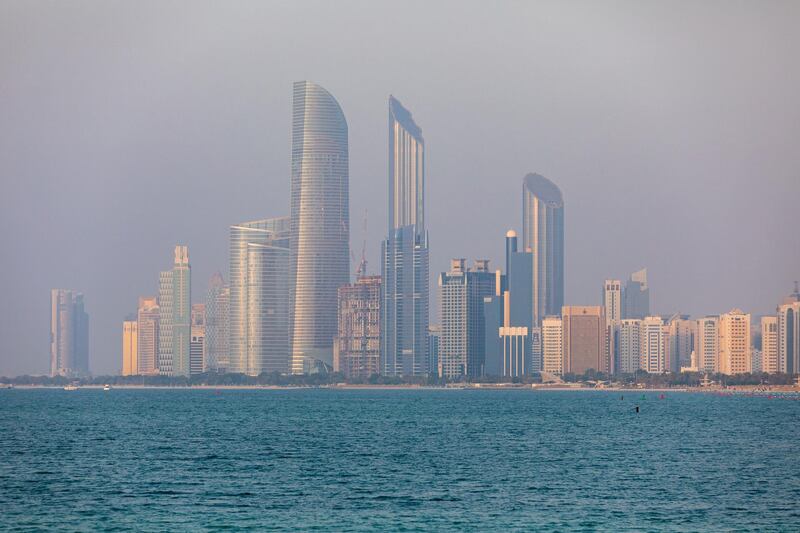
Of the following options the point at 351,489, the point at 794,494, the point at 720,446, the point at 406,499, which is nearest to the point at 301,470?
the point at 351,489

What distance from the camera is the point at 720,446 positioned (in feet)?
447

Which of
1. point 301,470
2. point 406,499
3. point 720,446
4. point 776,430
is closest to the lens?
point 406,499

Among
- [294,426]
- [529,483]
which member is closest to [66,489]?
[529,483]

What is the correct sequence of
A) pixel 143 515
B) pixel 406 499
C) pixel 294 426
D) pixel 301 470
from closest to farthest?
1. pixel 143 515
2. pixel 406 499
3. pixel 301 470
4. pixel 294 426

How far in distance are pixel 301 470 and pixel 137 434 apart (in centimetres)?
5480

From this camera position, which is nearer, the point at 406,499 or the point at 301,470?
the point at 406,499

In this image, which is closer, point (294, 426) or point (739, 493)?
point (739, 493)

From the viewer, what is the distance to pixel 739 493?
91188mm

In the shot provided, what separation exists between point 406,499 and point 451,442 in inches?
2186

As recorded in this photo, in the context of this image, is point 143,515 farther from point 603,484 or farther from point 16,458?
point 16,458

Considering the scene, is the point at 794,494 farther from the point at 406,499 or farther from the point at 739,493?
the point at 406,499

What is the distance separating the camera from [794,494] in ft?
296

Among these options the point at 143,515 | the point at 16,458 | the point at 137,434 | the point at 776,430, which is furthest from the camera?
the point at 776,430

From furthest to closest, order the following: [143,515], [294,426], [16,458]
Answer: [294,426]
[16,458]
[143,515]
